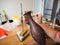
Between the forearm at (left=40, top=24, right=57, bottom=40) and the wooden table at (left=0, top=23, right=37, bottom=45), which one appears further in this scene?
the wooden table at (left=0, top=23, right=37, bottom=45)

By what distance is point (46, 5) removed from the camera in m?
2.24

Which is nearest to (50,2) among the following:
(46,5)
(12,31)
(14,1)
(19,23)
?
(46,5)

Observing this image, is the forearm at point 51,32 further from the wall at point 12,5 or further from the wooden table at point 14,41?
the wall at point 12,5

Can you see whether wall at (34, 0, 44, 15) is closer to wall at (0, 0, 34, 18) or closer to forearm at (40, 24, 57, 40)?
wall at (0, 0, 34, 18)

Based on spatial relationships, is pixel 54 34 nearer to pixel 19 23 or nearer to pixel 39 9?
pixel 19 23

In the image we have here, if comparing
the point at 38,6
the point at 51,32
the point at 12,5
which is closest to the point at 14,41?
the point at 51,32

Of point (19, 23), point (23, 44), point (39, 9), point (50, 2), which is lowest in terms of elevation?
point (23, 44)

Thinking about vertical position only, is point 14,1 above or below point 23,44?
above

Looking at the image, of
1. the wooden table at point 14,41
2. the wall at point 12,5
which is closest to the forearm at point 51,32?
the wooden table at point 14,41

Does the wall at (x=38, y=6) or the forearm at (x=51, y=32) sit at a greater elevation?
the wall at (x=38, y=6)

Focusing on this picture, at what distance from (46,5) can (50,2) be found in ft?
0.39

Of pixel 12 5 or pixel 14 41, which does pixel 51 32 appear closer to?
pixel 14 41

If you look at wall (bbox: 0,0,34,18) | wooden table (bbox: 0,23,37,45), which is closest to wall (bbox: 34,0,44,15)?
wall (bbox: 0,0,34,18)

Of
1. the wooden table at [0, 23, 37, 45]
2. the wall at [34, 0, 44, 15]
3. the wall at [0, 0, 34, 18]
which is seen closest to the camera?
the wooden table at [0, 23, 37, 45]
